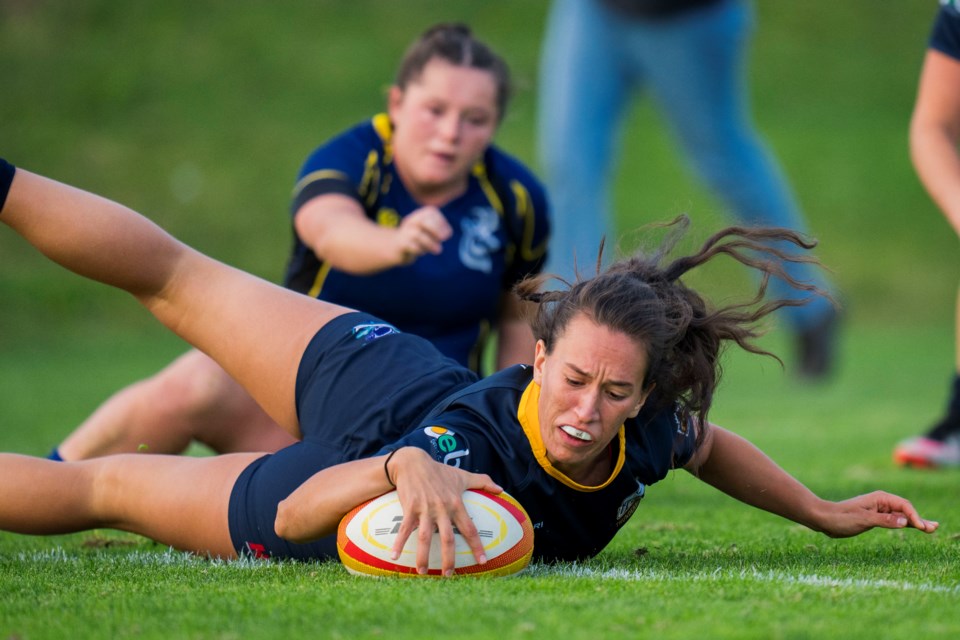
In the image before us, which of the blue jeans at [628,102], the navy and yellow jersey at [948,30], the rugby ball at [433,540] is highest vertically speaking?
the navy and yellow jersey at [948,30]

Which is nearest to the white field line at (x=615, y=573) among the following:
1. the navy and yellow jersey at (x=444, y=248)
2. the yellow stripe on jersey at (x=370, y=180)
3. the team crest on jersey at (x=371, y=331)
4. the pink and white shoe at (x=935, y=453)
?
the team crest on jersey at (x=371, y=331)

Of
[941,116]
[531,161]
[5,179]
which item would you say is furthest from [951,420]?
[531,161]

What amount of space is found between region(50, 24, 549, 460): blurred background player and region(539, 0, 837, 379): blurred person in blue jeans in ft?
6.68

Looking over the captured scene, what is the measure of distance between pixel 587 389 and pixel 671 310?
0.46 metres

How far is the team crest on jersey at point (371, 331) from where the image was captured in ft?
14.5

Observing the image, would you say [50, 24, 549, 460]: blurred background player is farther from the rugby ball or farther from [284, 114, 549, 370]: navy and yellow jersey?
the rugby ball

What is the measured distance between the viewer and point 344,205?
5.44 m

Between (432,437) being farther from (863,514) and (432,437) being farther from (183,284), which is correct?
(863,514)

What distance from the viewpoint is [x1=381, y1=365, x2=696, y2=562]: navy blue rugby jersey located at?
3799 millimetres

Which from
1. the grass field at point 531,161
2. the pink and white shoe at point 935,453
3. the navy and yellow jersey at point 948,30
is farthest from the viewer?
the pink and white shoe at point 935,453

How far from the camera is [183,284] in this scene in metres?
4.50

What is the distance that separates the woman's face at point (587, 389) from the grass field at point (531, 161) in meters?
0.38

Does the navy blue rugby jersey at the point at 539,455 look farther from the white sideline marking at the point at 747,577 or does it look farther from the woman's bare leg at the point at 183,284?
the woman's bare leg at the point at 183,284

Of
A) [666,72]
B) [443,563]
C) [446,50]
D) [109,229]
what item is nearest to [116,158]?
[666,72]
